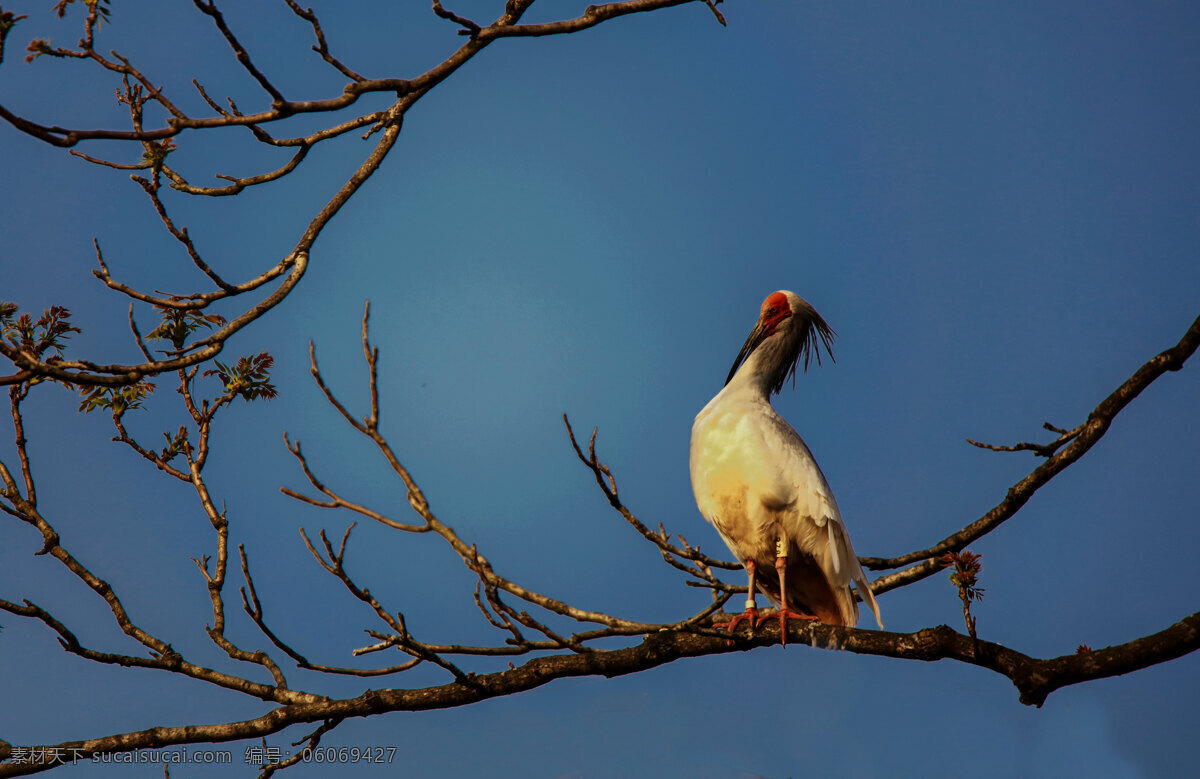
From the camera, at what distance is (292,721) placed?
15.2 ft

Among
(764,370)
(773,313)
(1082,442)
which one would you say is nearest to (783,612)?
(1082,442)

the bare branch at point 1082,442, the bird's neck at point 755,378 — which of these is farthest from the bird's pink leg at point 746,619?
the bird's neck at point 755,378

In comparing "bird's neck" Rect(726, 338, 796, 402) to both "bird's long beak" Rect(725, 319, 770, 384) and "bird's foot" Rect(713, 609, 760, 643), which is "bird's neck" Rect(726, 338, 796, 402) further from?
"bird's foot" Rect(713, 609, 760, 643)

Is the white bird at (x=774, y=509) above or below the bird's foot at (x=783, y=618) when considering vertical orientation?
above

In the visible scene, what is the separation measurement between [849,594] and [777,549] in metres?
0.62

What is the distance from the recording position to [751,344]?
24.1ft

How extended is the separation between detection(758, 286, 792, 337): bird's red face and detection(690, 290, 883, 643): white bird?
990 millimetres

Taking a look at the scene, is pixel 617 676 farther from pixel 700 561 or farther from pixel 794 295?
pixel 794 295

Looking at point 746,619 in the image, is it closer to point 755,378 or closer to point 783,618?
point 783,618

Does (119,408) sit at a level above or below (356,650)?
above

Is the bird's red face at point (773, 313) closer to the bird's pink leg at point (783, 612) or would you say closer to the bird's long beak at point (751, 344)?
the bird's long beak at point (751, 344)

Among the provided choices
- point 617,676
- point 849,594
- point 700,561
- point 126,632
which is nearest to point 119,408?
point 126,632

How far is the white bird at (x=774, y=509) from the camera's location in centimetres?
588

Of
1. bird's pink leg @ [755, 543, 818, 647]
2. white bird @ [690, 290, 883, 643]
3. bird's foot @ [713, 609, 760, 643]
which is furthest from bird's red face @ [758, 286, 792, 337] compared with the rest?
bird's foot @ [713, 609, 760, 643]
